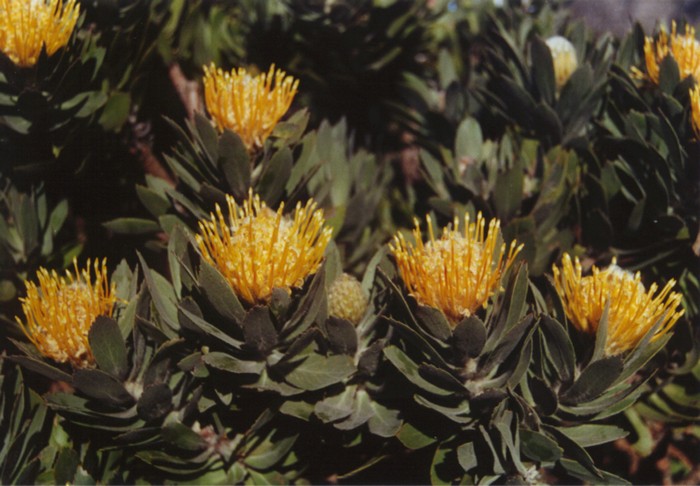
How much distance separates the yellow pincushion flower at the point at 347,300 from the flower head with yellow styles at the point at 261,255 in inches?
3.2

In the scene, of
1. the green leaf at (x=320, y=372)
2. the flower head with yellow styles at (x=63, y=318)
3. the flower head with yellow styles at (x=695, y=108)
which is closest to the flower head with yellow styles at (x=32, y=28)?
the flower head with yellow styles at (x=63, y=318)

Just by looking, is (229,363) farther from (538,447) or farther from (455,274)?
(538,447)

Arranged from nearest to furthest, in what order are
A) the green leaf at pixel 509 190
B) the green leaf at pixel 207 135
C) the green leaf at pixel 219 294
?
the green leaf at pixel 219 294, the green leaf at pixel 207 135, the green leaf at pixel 509 190

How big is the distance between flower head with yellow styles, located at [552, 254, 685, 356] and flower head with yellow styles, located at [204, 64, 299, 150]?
2.16 feet

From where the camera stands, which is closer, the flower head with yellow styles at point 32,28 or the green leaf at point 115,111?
the flower head with yellow styles at point 32,28

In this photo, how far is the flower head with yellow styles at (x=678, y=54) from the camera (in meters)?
1.36

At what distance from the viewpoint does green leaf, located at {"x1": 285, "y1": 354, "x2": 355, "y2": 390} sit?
108 cm

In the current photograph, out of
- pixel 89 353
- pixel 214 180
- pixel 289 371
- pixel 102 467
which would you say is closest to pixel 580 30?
pixel 214 180

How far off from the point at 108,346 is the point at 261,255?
0.30 m

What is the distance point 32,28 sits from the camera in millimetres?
1144

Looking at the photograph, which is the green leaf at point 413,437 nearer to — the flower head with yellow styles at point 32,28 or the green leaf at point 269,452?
the green leaf at point 269,452

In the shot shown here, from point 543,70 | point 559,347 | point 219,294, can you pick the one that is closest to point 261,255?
point 219,294

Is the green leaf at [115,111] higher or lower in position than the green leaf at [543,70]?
lower

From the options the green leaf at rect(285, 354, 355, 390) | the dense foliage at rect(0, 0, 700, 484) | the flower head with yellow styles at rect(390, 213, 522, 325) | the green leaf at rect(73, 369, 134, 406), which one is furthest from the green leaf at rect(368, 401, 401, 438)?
the green leaf at rect(73, 369, 134, 406)
